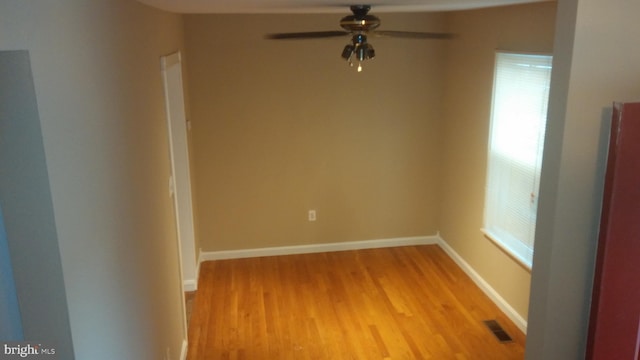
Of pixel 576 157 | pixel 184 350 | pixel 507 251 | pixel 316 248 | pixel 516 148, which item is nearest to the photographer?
pixel 576 157

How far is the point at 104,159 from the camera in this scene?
1.73m

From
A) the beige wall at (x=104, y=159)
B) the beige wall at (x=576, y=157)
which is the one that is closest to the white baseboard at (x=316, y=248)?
the beige wall at (x=104, y=159)

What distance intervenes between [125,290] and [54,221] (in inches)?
31.5

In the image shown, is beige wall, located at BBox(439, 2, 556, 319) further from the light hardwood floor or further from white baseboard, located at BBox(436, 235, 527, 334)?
the light hardwood floor

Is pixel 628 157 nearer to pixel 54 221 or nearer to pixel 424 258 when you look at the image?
pixel 54 221

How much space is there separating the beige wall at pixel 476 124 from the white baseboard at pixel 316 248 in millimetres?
309

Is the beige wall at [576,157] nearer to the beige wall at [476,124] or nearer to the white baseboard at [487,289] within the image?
the beige wall at [476,124]

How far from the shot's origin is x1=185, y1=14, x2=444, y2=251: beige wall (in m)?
4.61

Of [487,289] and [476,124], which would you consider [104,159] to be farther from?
[487,289]

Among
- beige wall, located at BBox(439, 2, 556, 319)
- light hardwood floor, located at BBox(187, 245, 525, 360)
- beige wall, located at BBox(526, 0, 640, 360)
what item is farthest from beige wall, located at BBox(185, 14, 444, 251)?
beige wall, located at BBox(526, 0, 640, 360)

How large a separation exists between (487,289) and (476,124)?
1460 millimetres

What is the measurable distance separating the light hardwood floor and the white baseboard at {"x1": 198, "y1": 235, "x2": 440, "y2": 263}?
7cm

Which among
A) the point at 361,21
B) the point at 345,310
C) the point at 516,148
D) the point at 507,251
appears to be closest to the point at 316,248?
the point at 345,310

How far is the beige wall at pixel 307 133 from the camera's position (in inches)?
182
